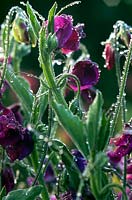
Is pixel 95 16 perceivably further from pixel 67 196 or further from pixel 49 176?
pixel 67 196

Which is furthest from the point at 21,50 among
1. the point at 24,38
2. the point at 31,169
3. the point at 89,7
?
the point at 89,7

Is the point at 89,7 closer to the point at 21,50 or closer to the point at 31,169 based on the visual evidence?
the point at 21,50

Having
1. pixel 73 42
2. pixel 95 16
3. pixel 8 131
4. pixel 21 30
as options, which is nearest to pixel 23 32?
pixel 21 30

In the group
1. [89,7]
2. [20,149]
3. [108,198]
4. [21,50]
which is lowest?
[108,198]

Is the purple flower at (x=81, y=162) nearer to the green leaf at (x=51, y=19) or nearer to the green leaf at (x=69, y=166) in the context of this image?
the green leaf at (x=69, y=166)

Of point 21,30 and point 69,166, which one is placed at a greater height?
point 21,30

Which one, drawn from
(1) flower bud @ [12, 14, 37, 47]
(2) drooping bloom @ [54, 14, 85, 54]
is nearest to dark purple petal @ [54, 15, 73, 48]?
(2) drooping bloom @ [54, 14, 85, 54]
